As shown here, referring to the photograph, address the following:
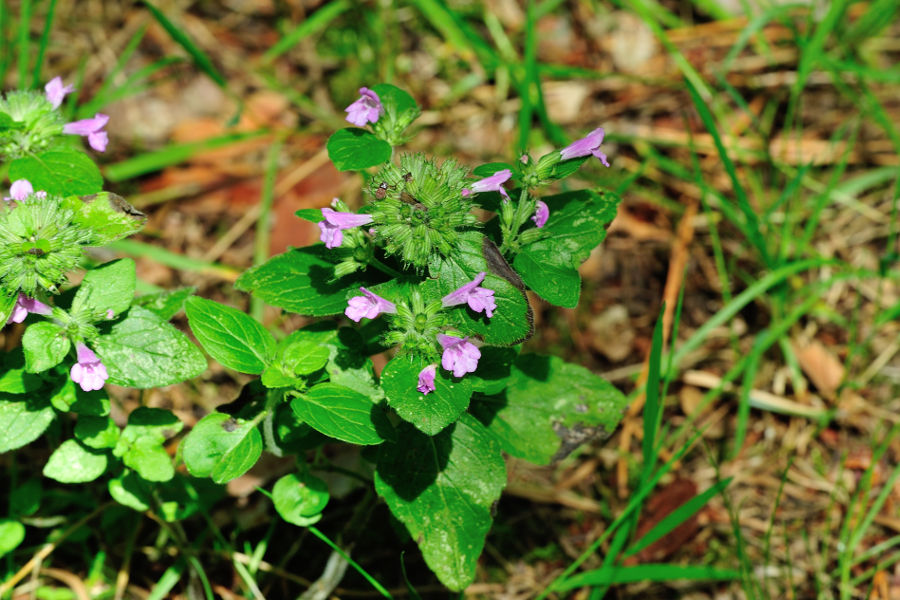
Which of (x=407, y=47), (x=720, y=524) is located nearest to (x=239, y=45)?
(x=407, y=47)

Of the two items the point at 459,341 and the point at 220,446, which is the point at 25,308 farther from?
the point at 459,341

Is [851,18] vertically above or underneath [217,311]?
underneath

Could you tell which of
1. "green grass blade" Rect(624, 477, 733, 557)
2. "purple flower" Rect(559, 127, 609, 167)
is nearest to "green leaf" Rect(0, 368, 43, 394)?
"purple flower" Rect(559, 127, 609, 167)

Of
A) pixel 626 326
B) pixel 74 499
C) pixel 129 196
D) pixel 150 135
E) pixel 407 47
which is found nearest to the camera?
pixel 74 499

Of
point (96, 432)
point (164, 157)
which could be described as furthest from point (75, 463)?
point (164, 157)

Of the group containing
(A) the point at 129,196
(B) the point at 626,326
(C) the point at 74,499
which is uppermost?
(A) the point at 129,196

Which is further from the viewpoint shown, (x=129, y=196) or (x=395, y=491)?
(x=129, y=196)

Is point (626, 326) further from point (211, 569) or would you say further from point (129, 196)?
point (129, 196)
